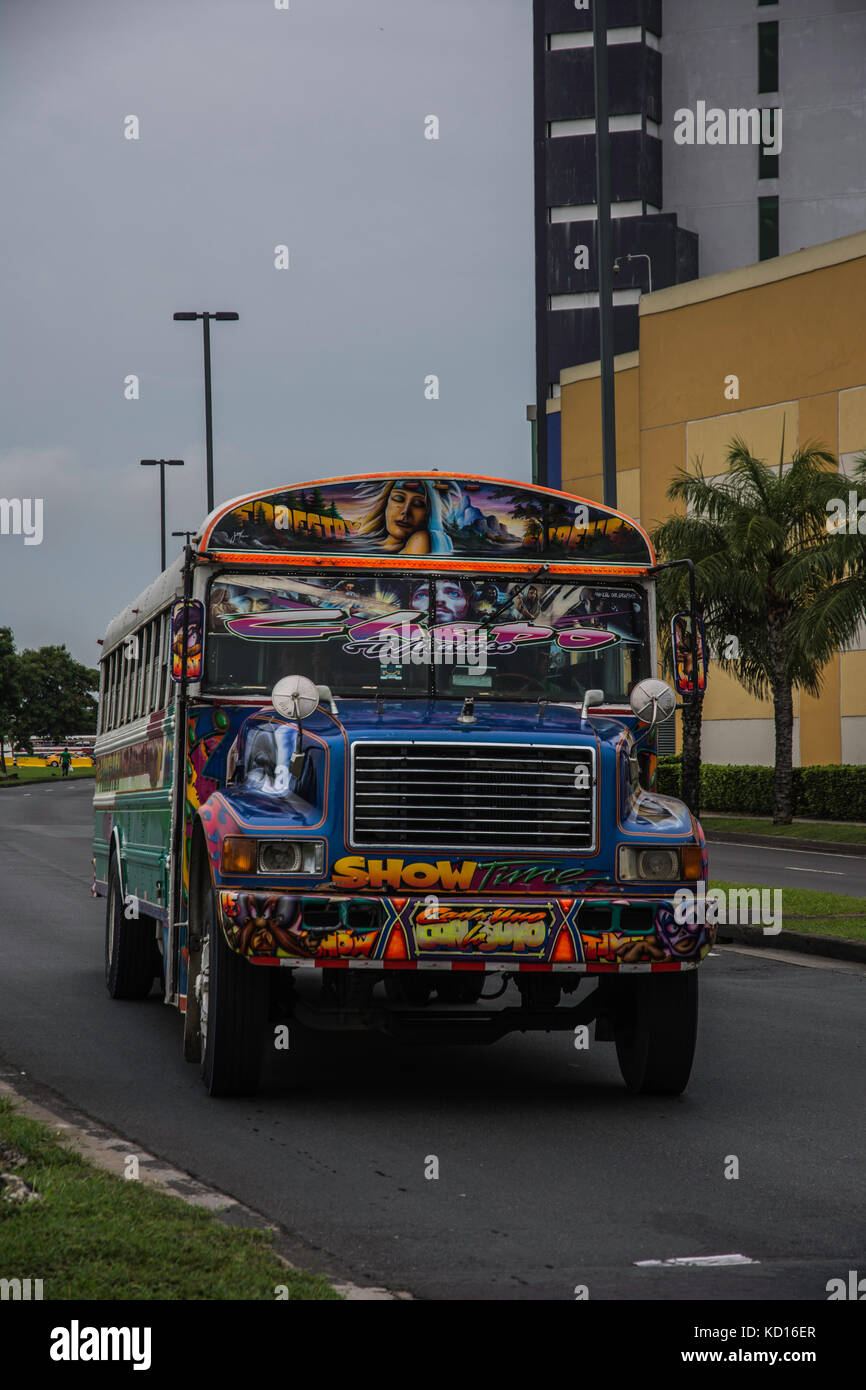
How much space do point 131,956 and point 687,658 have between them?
4.80 metres

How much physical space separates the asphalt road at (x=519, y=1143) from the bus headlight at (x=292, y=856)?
1133 millimetres

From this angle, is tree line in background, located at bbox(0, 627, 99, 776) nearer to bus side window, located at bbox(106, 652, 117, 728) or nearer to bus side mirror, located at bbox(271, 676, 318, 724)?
bus side window, located at bbox(106, 652, 117, 728)

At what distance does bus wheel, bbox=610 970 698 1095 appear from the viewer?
27.6 feet

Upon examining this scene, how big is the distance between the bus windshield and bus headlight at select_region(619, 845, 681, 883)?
1240 mm

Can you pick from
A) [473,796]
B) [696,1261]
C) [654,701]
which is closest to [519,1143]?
[473,796]

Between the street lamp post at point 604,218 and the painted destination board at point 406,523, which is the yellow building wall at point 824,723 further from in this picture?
the painted destination board at point 406,523

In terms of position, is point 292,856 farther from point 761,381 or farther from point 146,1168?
point 761,381

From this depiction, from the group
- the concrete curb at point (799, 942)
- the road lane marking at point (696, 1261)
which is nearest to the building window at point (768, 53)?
the concrete curb at point (799, 942)

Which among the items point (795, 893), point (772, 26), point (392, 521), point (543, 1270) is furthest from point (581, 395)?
point (543, 1270)

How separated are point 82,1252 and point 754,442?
41.3 m
